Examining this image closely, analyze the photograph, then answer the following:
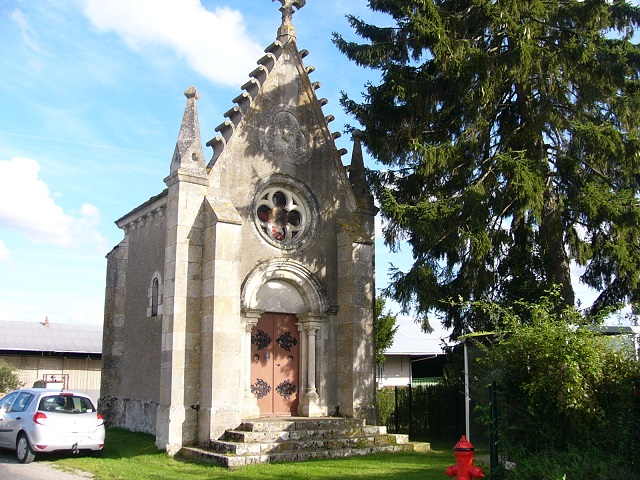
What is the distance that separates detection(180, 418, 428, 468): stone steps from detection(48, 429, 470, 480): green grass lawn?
0.31 meters

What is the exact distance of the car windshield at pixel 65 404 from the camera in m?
13.7

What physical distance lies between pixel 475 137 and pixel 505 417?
8318 millimetres

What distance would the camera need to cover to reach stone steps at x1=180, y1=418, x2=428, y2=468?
13609mm

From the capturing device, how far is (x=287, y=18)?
18.4 meters

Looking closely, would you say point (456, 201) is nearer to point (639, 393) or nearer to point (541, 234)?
point (541, 234)

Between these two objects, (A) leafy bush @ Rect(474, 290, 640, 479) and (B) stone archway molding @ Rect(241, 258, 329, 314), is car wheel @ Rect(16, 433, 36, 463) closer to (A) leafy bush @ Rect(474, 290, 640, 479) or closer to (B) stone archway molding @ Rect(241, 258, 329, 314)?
(B) stone archway molding @ Rect(241, 258, 329, 314)

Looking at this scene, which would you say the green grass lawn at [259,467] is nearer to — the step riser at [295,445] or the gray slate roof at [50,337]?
the step riser at [295,445]

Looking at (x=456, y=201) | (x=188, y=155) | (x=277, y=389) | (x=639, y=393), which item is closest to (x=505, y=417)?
(x=639, y=393)

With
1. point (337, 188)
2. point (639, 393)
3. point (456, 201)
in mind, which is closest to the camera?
point (639, 393)

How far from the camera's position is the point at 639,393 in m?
8.97

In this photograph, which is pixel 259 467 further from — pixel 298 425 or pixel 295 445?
pixel 298 425

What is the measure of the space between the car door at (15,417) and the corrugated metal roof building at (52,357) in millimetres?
18036

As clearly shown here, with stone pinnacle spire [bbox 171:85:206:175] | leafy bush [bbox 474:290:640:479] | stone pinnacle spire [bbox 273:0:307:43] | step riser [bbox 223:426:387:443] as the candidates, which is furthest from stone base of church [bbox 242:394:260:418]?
stone pinnacle spire [bbox 273:0:307:43]

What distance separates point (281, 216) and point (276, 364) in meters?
3.77
